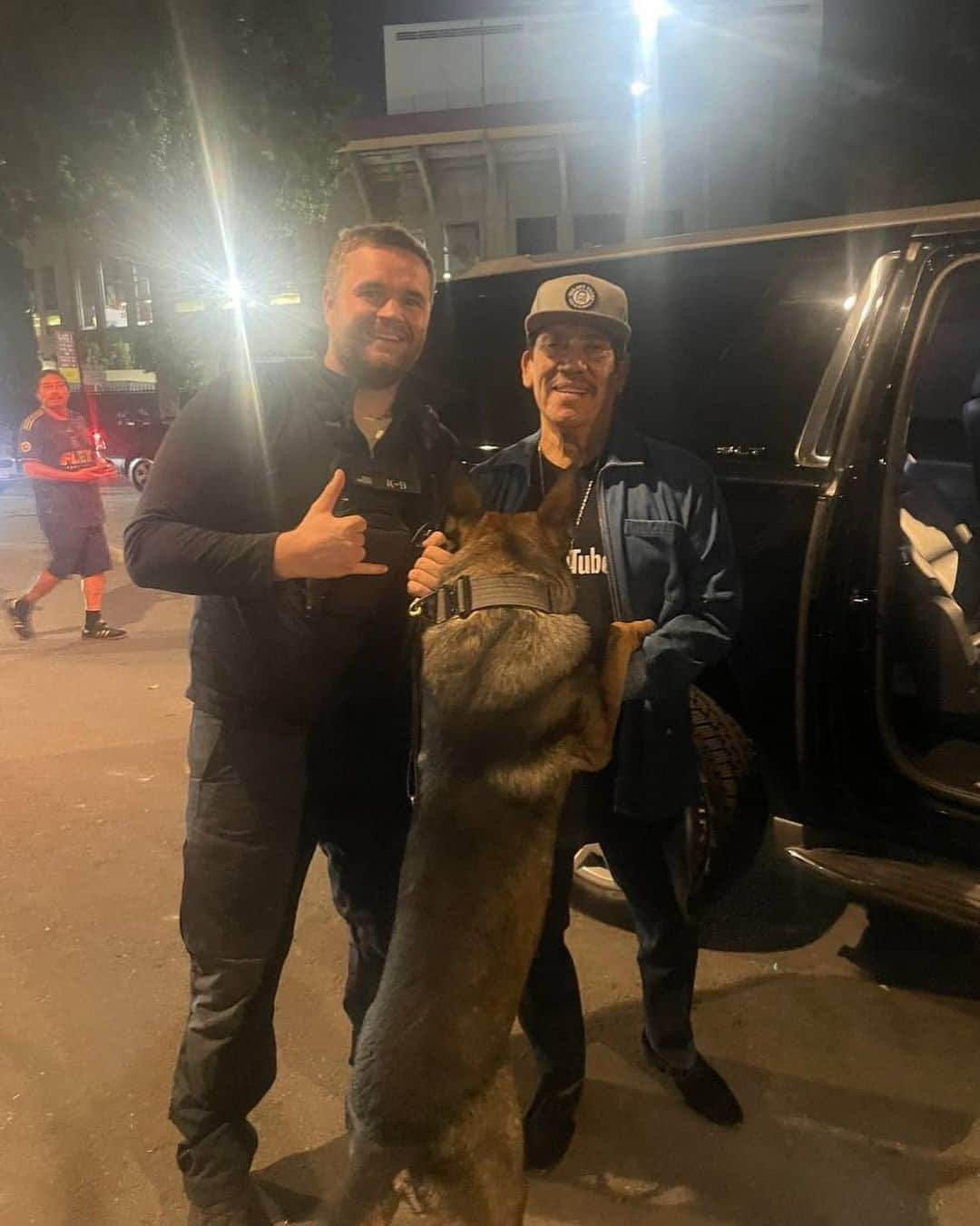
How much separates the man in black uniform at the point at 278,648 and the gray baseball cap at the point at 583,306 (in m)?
0.28

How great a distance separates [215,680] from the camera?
2.07m

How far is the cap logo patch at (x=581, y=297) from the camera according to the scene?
7.14ft

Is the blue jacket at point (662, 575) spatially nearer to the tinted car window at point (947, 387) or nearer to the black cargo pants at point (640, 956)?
the black cargo pants at point (640, 956)

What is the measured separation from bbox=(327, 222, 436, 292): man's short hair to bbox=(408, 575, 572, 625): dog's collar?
753mm

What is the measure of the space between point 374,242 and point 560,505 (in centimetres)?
73

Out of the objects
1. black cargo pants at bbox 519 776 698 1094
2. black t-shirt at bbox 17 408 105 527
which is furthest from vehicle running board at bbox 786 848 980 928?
black t-shirt at bbox 17 408 105 527

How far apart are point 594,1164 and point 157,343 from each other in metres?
21.7

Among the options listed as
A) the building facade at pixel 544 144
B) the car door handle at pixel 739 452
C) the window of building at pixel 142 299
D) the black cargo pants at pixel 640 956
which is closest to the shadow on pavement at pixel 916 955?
the black cargo pants at pixel 640 956

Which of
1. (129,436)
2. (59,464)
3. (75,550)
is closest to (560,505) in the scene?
(75,550)

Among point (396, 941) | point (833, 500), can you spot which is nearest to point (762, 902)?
point (833, 500)

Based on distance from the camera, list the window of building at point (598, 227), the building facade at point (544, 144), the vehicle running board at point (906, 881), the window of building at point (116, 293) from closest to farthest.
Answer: the vehicle running board at point (906, 881) → the building facade at point (544, 144) → the window of building at point (598, 227) → the window of building at point (116, 293)

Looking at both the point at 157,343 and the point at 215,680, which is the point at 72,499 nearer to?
the point at 215,680

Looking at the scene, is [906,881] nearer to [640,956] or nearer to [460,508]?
[640,956]

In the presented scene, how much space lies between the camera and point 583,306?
2.17m
